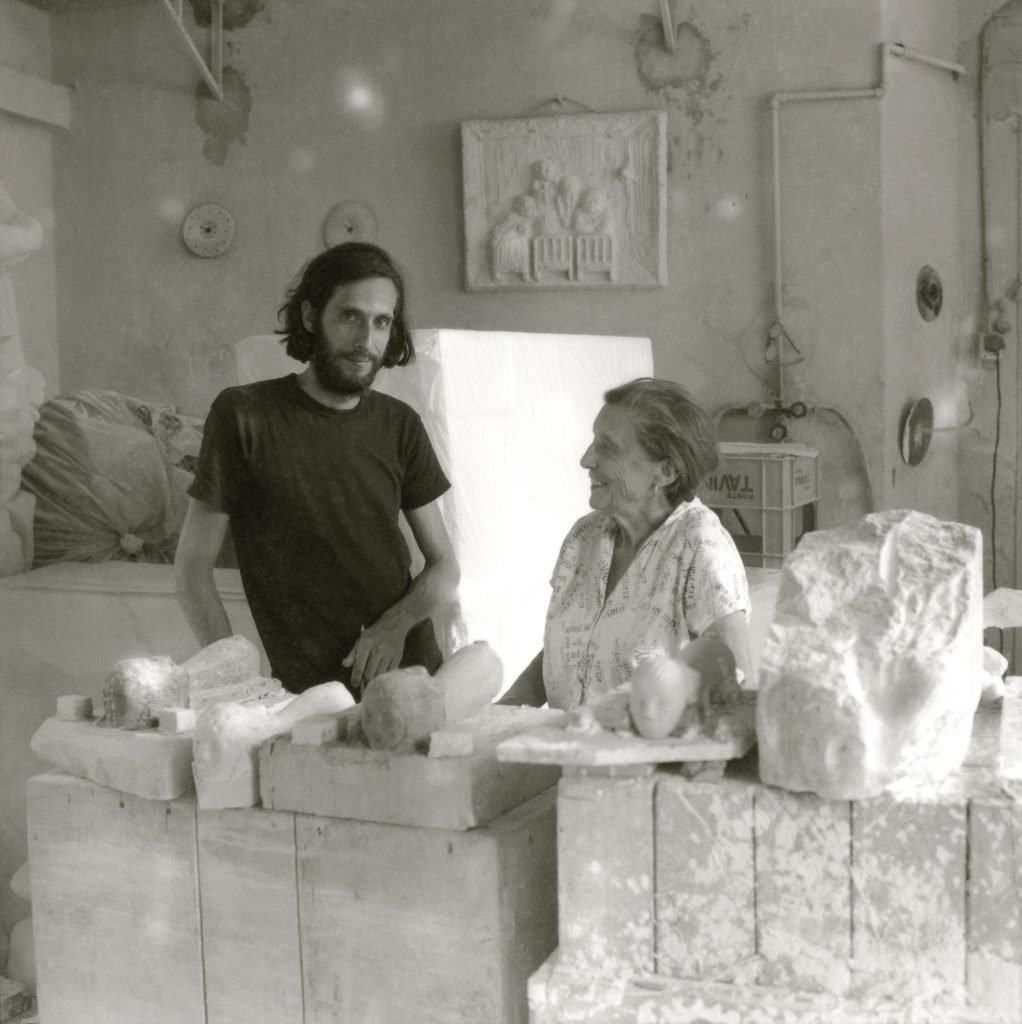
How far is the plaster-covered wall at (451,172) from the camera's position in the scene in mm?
6484

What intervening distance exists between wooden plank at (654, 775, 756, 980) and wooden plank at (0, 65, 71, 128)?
22.8ft

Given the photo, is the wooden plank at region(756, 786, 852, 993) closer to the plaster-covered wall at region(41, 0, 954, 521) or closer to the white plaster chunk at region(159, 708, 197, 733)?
the white plaster chunk at region(159, 708, 197, 733)

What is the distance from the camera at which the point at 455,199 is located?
7.28m

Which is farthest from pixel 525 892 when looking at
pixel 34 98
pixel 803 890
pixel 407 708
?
pixel 34 98

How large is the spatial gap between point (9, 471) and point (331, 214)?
2.39 metres

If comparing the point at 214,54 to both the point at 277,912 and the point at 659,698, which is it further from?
the point at 659,698

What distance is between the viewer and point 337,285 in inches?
128

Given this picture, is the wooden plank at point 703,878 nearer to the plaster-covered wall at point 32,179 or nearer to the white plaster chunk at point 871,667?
the white plaster chunk at point 871,667

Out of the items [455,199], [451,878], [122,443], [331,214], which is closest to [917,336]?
[455,199]

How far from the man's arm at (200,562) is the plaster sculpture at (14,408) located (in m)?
3.09

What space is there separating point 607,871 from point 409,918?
0.34 metres

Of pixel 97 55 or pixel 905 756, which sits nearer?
pixel 905 756

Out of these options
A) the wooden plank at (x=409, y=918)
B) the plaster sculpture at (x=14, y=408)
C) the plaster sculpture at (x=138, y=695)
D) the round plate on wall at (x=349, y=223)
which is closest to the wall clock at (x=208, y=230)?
the round plate on wall at (x=349, y=223)

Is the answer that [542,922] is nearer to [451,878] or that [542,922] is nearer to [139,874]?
→ [451,878]
